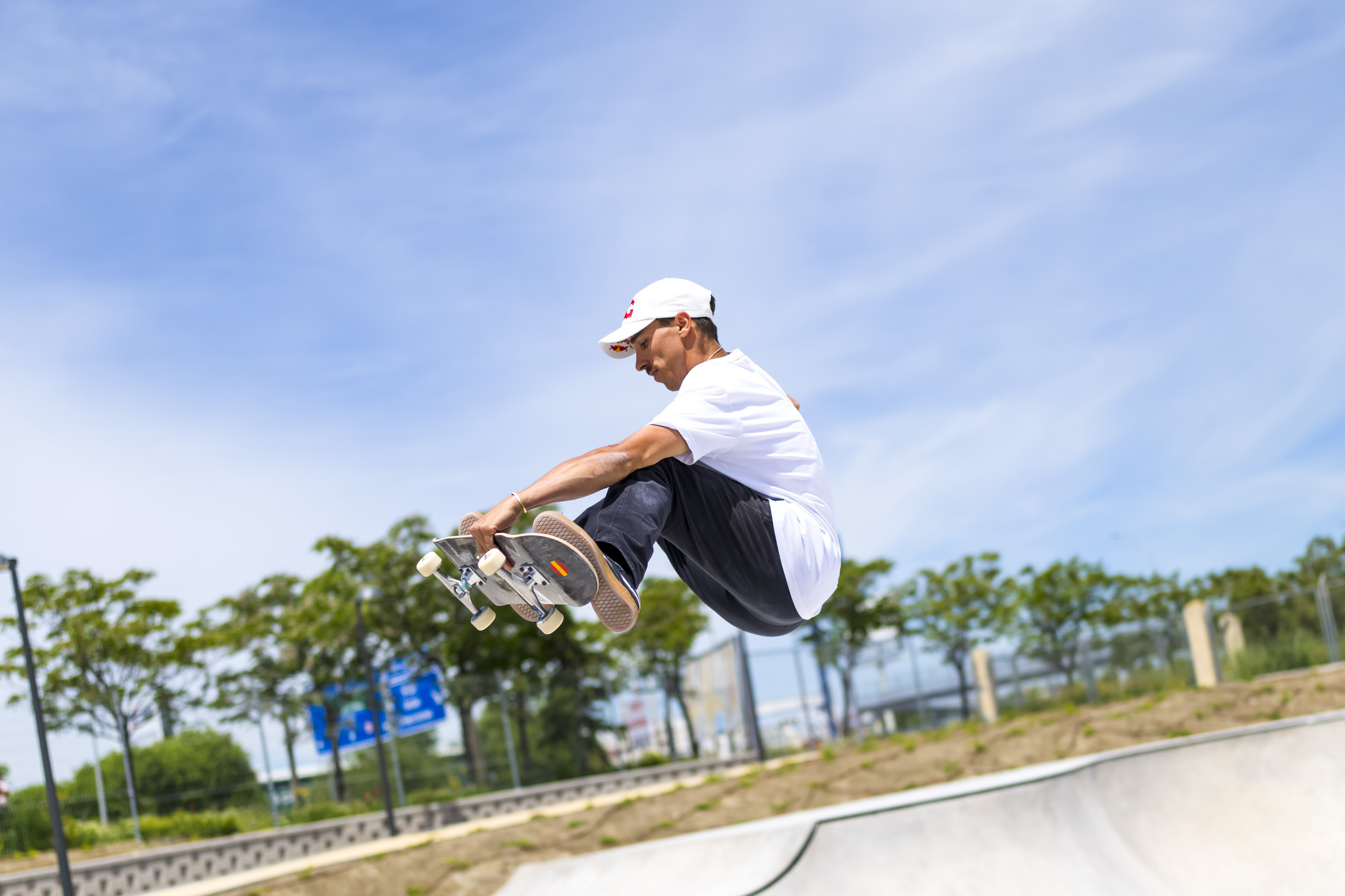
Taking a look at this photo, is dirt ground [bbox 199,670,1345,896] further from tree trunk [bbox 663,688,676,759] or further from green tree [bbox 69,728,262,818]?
tree trunk [bbox 663,688,676,759]

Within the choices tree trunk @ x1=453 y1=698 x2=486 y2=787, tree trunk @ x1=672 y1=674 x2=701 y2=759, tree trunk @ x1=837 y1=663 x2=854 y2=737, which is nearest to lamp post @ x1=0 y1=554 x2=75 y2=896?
tree trunk @ x1=453 y1=698 x2=486 y2=787

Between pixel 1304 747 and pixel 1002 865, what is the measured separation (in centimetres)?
449

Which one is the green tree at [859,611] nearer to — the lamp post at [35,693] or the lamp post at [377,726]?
the lamp post at [377,726]

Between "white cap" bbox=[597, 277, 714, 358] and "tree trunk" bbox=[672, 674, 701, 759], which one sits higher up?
"white cap" bbox=[597, 277, 714, 358]

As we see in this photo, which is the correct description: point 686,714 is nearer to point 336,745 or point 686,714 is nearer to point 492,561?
point 336,745

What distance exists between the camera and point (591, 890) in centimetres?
894

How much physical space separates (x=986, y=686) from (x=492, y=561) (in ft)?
88.1

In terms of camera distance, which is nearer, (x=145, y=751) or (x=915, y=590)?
(x=145, y=751)

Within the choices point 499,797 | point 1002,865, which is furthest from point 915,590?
point 1002,865

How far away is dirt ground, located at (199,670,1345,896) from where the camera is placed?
34.6ft

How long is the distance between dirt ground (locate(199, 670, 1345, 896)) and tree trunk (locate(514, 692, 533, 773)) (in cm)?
771

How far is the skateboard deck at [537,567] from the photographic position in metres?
2.67

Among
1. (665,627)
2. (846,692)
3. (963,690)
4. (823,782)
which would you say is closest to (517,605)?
(823,782)

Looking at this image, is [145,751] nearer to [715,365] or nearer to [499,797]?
[499,797]
